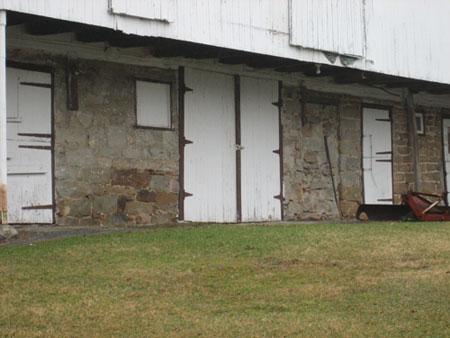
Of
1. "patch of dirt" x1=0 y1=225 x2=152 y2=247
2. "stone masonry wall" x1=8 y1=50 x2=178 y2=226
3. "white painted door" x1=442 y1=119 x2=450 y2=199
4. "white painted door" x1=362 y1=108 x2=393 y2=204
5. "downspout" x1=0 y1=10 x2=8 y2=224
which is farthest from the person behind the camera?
"white painted door" x1=442 y1=119 x2=450 y2=199

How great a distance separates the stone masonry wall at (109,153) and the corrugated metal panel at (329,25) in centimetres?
257

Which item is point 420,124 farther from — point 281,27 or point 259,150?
point 281,27

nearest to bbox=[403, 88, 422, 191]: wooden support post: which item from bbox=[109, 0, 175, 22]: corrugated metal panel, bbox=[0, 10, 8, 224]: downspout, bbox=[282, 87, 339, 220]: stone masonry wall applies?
bbox=[282, 87, 339, 220]: stone masonry wall

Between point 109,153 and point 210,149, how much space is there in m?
2.19

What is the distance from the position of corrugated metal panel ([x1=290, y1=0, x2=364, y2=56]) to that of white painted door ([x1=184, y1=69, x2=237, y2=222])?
5.52 ft

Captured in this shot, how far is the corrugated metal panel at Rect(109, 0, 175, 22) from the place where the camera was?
36.9 ft

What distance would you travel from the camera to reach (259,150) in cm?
1486

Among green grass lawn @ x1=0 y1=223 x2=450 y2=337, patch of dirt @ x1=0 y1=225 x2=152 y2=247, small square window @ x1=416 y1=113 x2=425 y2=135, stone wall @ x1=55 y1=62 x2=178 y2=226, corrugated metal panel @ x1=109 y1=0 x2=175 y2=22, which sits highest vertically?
corrugated metal panel @ x1=109 y1=0 x2=175 y2=22

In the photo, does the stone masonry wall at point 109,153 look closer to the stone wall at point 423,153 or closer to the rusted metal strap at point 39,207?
the rusted metal strap at point 39,207

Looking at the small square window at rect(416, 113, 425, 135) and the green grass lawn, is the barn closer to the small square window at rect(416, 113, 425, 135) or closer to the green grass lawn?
the small square window at rect(416, 113, 425, 135)

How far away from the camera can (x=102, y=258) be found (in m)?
8.65

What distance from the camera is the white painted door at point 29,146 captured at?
11.6 m

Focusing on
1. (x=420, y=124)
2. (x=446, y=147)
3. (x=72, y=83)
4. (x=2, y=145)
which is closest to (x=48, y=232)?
(x=2, y=145)

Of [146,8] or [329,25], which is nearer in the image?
[146,8]
